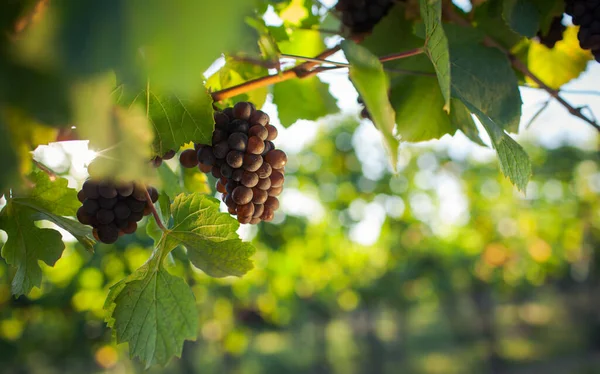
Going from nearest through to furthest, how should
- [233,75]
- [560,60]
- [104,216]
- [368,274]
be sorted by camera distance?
[104,216] < [233,75] < [560,60] < [368,274]

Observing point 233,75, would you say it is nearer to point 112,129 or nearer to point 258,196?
point 258,196

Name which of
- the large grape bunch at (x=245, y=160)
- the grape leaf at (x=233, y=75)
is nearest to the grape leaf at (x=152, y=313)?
the large grape bunch at (x=245, y=160)

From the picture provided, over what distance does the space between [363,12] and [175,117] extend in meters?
0.68

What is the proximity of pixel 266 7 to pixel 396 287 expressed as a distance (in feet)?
44.7

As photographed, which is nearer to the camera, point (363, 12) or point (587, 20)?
point (587, 20)

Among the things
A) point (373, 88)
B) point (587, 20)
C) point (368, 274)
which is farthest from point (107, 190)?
point (368, 274)

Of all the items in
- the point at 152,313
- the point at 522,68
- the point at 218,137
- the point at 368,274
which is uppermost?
the point at 522,68

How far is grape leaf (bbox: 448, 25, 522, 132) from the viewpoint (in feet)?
4.11

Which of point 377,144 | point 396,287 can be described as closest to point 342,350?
point 396,287

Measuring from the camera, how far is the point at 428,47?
3.43 ft

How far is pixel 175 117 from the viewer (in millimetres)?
1031

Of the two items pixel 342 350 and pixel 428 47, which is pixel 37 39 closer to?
pixel 428 47

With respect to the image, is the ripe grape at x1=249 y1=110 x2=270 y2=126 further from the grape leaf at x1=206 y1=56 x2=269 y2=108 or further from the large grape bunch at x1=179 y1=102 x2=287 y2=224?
the grape leaf at x1=206 y1=56 x2=269 y2=108

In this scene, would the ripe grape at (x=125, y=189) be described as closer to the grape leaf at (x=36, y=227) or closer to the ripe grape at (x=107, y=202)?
the ripe grape at (x=107, y=202)
